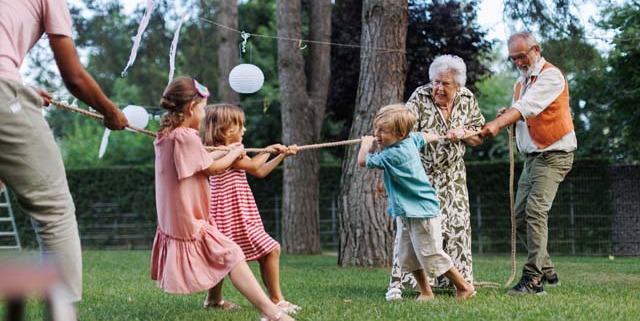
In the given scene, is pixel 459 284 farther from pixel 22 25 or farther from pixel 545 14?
pixel 545 14

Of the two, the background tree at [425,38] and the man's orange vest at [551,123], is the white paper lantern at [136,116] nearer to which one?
the background tree at [425,38]

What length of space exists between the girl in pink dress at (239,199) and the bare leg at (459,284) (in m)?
1.02

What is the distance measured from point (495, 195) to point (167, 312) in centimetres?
1150

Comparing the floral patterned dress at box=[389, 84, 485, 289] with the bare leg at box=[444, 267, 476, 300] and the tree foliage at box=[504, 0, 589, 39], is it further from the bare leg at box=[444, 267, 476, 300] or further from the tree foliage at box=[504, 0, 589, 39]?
the tree foliage at box=[504, 0, 589, 39]

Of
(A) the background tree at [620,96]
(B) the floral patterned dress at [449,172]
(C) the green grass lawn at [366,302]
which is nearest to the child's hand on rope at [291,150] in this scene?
(C) the green grass lawn at [366,302]

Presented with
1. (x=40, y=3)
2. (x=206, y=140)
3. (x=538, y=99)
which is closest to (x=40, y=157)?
(x=40, y=3)

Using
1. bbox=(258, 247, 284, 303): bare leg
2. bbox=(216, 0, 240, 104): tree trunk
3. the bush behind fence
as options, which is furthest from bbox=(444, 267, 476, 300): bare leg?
the bush behind fence

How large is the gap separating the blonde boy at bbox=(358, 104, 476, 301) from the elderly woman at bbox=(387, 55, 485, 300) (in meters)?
0.45

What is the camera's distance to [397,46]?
9.57 m

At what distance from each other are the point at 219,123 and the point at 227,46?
33.8 feet

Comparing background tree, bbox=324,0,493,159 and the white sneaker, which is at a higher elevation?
background tree, bbox=324,0,493,159

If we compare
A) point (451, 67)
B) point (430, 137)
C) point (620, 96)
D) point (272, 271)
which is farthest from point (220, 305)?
point (620, 96)

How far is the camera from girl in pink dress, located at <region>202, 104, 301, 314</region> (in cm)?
532

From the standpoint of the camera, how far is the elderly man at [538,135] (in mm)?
6062
